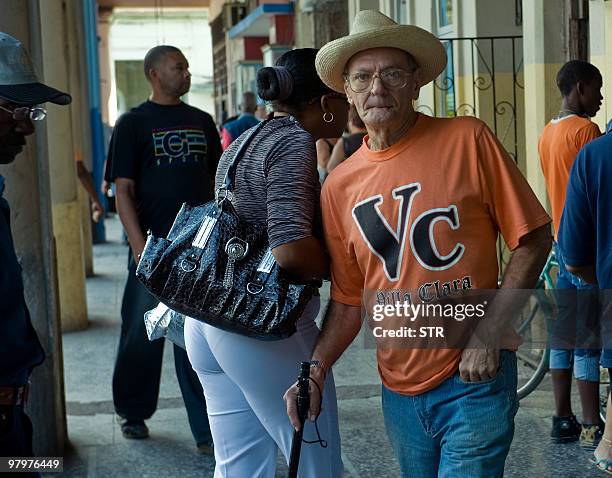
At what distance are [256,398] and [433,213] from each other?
837 mm

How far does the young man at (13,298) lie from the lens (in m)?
2.89

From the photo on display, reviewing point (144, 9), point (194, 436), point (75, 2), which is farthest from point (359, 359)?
point (144, 9)

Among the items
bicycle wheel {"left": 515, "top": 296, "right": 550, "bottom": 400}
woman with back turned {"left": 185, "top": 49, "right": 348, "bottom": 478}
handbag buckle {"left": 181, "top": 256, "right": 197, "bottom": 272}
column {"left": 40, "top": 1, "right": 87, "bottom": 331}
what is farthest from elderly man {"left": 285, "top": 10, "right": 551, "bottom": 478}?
column {"left": 40, "top": 1, "right": 87, "bottom": 331}

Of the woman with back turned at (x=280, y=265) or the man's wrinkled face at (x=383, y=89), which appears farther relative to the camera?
the woman with back turned at (x=280, y=265)

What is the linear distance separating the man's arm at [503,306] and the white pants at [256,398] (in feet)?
1.93

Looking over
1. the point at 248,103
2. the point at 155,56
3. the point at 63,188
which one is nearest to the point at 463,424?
the point at 155,56

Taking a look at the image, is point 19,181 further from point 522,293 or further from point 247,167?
point 522,293

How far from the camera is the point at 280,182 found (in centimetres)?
320

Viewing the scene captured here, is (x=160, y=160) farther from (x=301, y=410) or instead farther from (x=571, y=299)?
(x=301, y=410)

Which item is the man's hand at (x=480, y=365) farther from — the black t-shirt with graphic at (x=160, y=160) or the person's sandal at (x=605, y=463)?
the black t-shirt with graphic at (x=160, y=160)

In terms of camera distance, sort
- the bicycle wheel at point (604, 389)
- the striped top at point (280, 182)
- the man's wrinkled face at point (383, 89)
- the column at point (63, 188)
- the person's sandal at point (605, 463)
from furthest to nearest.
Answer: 1. the column at point (63, 188)
2. the bicycle wheel at point (604, 389)
3. the person's sandal at point (605, 463)
4. the striped top at point (280, 182)
5. the man's wrinkled face at point (383, 89)

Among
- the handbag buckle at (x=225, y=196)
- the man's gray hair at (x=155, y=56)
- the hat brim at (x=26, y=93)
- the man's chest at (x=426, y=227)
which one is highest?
the man's gray hair at (x=155, y=56)

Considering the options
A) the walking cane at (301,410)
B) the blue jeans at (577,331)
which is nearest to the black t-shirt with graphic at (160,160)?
the blue jeans at (577,331)

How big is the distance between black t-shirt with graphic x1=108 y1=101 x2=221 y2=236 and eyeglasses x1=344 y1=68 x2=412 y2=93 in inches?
101
